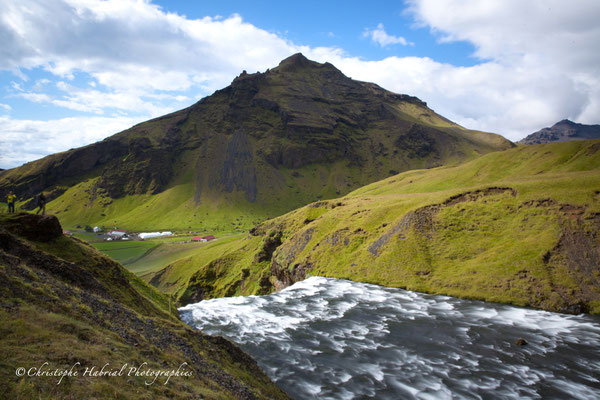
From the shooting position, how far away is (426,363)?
23.7m

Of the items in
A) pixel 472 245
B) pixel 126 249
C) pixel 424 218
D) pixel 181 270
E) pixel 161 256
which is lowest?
pixel 161 256

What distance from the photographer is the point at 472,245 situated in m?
44.8

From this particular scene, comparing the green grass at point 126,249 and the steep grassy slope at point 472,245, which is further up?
the steep grassy slope at point 472,245

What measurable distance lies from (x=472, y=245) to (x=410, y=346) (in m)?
24.9

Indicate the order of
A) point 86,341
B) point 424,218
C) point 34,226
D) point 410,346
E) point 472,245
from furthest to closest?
1. point 424,218
2. point 472,245
3. point 410,346
4. point 34,226
5. point 86,341

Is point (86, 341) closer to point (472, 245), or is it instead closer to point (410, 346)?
point (410, 346)

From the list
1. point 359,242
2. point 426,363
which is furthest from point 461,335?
point 359,242

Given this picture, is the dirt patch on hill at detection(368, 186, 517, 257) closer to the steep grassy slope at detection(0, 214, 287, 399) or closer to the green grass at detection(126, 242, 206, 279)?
the steep grassy slope at detection(0, 214, 287, 399)

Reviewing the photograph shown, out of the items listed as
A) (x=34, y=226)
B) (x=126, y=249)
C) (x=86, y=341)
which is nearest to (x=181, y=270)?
(x=126, y=249)

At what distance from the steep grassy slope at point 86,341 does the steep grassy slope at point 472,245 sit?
103ft

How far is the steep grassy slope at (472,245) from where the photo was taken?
35.6 m

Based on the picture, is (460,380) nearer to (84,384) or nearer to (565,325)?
(565,325)

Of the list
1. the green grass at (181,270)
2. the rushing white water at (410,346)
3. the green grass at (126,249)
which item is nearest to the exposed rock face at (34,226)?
the rushing white water at (410,346)

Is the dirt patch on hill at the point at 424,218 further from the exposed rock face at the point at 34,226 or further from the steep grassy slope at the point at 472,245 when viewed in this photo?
the exposed rock face at the point at 34,226
